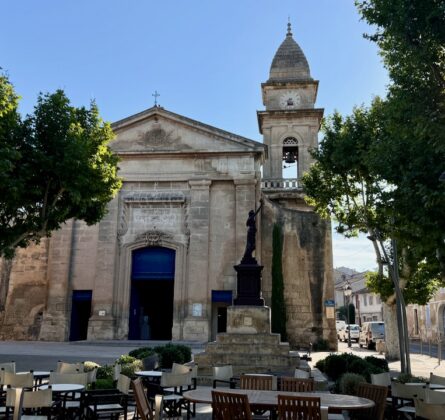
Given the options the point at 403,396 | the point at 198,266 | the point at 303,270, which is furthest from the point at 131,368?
the point at 303,270

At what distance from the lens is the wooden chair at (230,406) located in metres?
5.11

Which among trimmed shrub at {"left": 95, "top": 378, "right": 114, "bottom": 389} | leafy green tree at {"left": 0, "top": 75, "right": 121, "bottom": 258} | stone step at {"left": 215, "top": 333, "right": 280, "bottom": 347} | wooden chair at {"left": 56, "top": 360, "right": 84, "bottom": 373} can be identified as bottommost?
trimmed shrub at {"left": 95, "top": 378, "right": 114, "bottom": 389}

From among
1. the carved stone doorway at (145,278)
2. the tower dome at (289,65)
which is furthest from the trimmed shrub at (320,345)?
the tower dome at (289,65)

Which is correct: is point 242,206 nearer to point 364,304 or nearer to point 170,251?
point 170,251

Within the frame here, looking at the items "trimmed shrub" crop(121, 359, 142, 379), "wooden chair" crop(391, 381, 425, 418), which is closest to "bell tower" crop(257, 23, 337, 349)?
"trimmed shrub" crop(121, 359, 142, 379)

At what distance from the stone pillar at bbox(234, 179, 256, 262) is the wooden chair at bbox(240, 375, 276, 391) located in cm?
1692

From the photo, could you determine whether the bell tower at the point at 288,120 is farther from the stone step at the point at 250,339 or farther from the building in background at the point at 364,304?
the building in background at the point at 364,304

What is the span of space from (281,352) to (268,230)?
1260 centimetres

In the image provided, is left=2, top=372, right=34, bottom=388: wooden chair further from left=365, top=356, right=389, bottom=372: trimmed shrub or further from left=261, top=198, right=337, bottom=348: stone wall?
left=261, top=198, right=337, bottom=348: stone wall

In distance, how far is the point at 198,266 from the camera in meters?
24.3

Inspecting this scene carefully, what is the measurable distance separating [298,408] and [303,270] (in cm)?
2079

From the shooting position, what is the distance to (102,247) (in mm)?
25062

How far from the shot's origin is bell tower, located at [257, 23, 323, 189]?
30.0 meters

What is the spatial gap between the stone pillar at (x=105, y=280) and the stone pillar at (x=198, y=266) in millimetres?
3869
